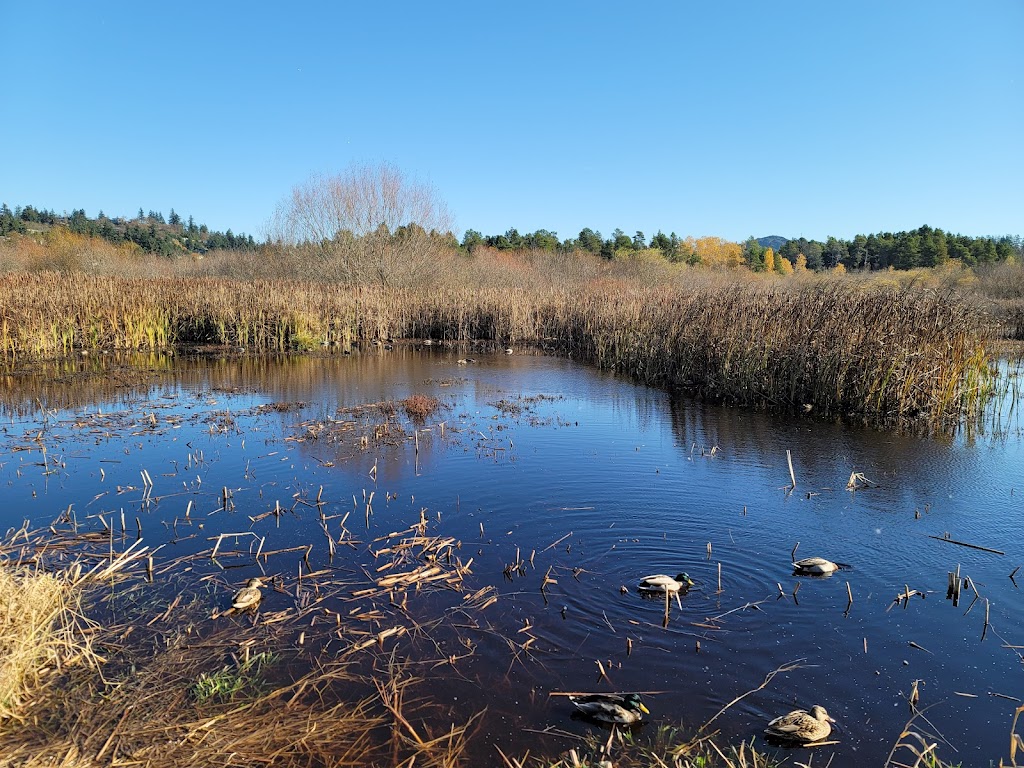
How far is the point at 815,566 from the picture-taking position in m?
4.93

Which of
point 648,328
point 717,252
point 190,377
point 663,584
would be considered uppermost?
point 717,252

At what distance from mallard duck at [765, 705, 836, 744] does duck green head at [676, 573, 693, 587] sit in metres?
1.47

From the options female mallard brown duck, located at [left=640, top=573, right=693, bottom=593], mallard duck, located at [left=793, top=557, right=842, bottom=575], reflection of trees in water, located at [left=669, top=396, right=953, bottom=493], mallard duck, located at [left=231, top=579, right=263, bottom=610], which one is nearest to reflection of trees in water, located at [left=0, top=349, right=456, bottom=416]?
reflection of trees in water, located at [left=669, top=396, right=953, bottom=493]

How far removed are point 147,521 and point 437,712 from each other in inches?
152

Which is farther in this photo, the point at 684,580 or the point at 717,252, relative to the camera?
the point at 717,252

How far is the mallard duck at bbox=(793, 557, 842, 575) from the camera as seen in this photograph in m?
4.92

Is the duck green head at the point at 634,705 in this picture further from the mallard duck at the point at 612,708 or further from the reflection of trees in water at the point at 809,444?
the reflection of trees in water at the point at 809,444

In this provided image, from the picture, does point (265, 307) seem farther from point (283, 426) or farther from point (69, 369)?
point (283, 426)

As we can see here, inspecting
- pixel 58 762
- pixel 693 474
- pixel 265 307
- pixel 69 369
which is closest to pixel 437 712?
pixel 58 762

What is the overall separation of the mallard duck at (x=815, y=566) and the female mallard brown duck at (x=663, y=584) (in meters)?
0.96

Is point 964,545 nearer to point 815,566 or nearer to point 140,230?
point 815,566

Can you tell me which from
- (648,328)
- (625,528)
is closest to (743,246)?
(648,328)

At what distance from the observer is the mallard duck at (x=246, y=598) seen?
167 inches

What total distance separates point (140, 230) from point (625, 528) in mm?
95291
